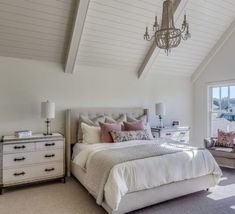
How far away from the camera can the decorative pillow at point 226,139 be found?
4316 mm

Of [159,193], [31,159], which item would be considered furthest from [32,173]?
[159,193]

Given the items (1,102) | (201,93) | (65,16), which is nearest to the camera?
(65,16)

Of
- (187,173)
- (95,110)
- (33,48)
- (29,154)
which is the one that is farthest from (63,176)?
(33,48)

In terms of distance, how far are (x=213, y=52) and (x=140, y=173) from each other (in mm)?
4049

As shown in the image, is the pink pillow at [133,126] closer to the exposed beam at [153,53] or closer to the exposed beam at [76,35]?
the exposed beam at [153,53]

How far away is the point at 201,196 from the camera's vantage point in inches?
123

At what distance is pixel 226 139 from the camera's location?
4391mm

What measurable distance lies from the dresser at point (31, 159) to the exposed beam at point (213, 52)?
13.3ft

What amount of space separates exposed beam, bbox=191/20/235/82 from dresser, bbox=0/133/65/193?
4.05m

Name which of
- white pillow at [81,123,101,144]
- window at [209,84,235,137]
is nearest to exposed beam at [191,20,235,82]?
window at [209,84,235,137]

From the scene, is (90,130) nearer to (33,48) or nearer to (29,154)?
(29,154)

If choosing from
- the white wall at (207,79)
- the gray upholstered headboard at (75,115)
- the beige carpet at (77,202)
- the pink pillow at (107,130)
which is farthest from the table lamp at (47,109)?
the white wall at (207,79)

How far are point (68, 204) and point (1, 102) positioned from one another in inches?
81.4

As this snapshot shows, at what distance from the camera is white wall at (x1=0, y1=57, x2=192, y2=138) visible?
12.3 ft
